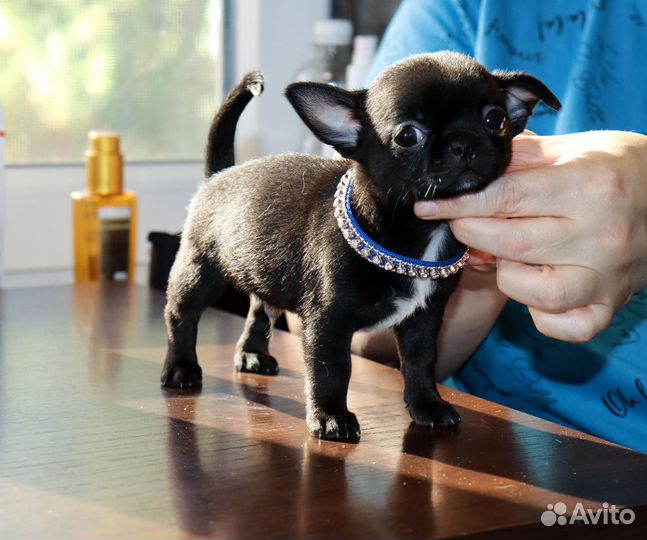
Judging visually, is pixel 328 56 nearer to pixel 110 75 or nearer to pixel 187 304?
pixel 110 75

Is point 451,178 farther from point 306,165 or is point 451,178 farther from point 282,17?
point 282,17

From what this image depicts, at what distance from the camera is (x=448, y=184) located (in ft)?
2.36

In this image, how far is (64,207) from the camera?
5.84 feet

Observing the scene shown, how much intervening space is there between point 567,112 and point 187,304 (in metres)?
0.51

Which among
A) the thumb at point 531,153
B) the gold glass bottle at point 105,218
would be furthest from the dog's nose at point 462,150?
the gold glass bottle at point 105,218

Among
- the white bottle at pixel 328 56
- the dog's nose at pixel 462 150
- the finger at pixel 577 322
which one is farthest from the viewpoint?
the white bottle at pixel 328 56

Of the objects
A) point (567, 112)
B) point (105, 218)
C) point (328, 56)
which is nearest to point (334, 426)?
point (567, 112)

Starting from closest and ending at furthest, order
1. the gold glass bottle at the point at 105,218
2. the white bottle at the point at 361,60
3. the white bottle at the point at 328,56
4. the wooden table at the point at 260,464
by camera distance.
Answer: the wooden table at the point at 260,464 < the gold glass bottle at the point at 105,218 < the white bottle at the point at 361,60 < the white bottle at the point at 328,56

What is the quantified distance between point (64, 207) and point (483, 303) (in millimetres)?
953

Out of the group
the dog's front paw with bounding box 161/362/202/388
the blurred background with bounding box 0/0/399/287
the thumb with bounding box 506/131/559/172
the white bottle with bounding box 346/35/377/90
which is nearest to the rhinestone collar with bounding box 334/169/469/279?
the thumb with bounding box 506/131/559/172

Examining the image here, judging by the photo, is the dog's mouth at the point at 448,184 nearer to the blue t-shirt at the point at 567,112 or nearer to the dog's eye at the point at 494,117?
the dog's eye at the point at 494,117

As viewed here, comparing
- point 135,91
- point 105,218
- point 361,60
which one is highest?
point 361,60

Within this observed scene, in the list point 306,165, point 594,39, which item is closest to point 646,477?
point 306,165

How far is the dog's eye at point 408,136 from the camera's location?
28.0 inches
